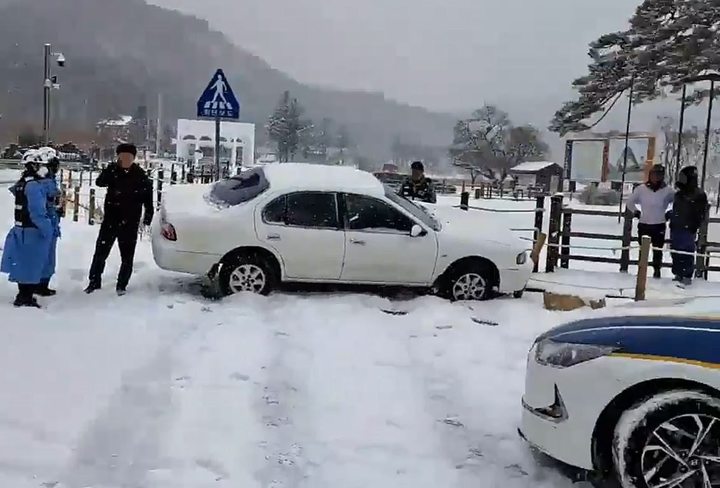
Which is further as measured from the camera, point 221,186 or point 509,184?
point 509,184

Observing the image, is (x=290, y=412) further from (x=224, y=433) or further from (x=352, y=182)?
(x=352, y=182)

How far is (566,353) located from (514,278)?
5.01m

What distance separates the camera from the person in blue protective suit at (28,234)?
739cm

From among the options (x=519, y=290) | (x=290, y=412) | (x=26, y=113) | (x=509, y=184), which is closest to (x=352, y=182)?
(x=519, y=290)

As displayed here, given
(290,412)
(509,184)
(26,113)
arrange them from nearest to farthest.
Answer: (290,412) → (26,113) → (509,184)

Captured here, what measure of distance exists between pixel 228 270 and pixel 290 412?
357 centimetres

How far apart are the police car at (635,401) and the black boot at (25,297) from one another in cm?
522

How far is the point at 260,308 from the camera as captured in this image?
26.3 feet

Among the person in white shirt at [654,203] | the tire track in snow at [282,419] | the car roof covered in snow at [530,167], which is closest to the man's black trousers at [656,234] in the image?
the person in white shirt at [654,203]

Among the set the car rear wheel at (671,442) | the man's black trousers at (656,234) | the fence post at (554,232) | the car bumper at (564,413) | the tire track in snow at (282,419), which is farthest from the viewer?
the fence post at (554,232)

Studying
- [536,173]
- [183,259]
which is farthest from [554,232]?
[536,173]

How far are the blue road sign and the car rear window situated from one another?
1.44m

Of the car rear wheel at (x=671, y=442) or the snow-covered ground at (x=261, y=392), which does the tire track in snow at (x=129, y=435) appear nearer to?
the snow-covered ground at (x=261, y=392)

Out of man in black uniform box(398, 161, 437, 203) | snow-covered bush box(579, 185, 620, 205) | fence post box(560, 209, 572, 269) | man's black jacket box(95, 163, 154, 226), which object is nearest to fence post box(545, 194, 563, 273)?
fence post box(560, 209, 572, 269)
